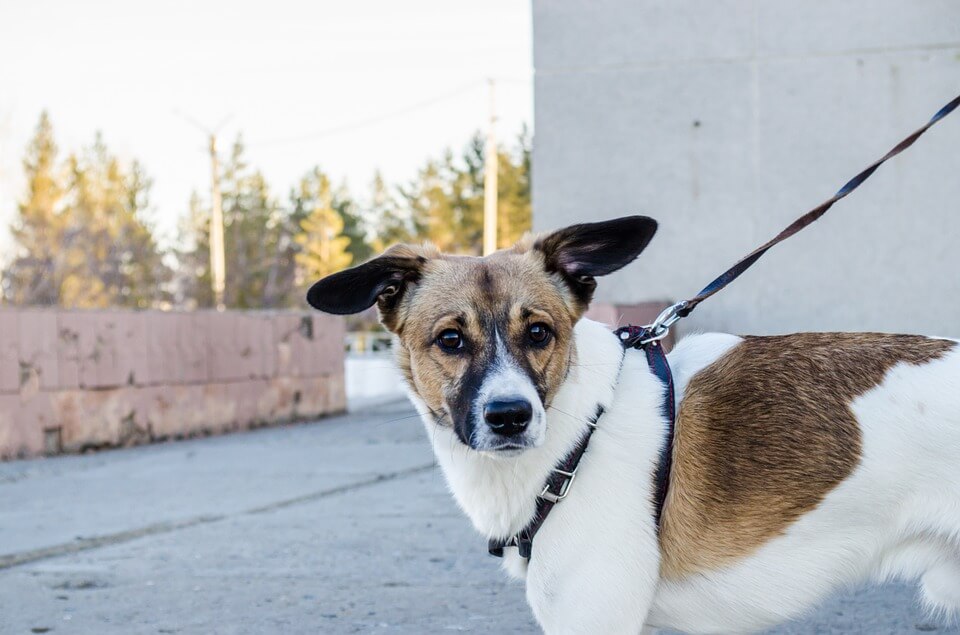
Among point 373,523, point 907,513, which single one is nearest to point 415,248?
point 907,513

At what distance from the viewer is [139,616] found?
4.46 metres

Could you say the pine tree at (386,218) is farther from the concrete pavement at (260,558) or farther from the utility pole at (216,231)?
the concrete pavement at (260,558)

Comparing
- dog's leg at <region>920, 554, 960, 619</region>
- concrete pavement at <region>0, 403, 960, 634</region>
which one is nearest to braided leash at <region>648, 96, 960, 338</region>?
dog's leg at <region>920, 554, 960, 619</region>

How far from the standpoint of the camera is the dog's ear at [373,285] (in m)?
3.28

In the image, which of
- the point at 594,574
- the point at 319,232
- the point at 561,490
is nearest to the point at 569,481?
the point at 561,490

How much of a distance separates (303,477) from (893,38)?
903 cm

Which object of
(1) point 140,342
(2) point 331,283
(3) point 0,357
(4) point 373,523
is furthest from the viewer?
(1) point 140,342

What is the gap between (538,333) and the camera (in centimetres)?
317

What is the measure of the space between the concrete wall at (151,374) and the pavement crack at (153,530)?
428 centimetres

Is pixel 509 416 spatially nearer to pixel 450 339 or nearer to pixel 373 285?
pixel 450 339

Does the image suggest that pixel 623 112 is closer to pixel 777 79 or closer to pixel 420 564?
pixel 777 79

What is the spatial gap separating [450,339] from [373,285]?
347 millimetres

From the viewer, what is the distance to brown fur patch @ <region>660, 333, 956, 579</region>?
2941mm

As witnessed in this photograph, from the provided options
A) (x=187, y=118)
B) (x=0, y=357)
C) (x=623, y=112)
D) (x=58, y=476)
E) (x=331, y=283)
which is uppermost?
(x=187, y=118)
